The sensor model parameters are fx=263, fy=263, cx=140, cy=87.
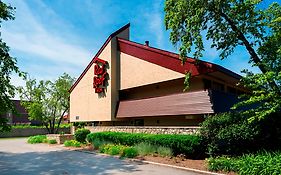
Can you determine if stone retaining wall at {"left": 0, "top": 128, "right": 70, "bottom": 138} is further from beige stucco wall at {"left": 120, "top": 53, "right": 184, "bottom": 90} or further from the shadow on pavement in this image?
the shadow on pavement

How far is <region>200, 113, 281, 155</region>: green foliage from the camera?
41.4 ft

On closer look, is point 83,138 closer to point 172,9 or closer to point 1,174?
point 1,174

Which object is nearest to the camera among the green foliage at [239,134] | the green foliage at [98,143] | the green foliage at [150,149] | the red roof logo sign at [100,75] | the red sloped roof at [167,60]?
the green foliage at [239,134]

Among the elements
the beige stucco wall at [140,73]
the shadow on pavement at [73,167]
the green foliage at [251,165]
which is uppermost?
the beige stucco wall at [140,73]

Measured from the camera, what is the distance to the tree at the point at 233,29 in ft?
41.0

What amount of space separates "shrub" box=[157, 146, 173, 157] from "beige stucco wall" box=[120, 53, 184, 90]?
5895 millimetres

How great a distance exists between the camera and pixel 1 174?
11.9 meters

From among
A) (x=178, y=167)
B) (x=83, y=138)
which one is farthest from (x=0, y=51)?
(x=83, y=138)

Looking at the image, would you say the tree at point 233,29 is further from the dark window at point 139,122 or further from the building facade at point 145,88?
the dark window at point 139,122

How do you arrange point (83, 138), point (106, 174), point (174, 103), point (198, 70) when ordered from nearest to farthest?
point (106, 174)
point (198, 70)
point (174, 103)
point (83, 138)

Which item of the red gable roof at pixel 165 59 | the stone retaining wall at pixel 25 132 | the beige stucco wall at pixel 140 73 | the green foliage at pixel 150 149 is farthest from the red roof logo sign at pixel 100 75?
the stone retaining wall at pixel 25 132

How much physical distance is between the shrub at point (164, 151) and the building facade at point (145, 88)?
3454 mm

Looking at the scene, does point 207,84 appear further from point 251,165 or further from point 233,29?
point 251,165

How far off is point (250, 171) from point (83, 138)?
1667cm
